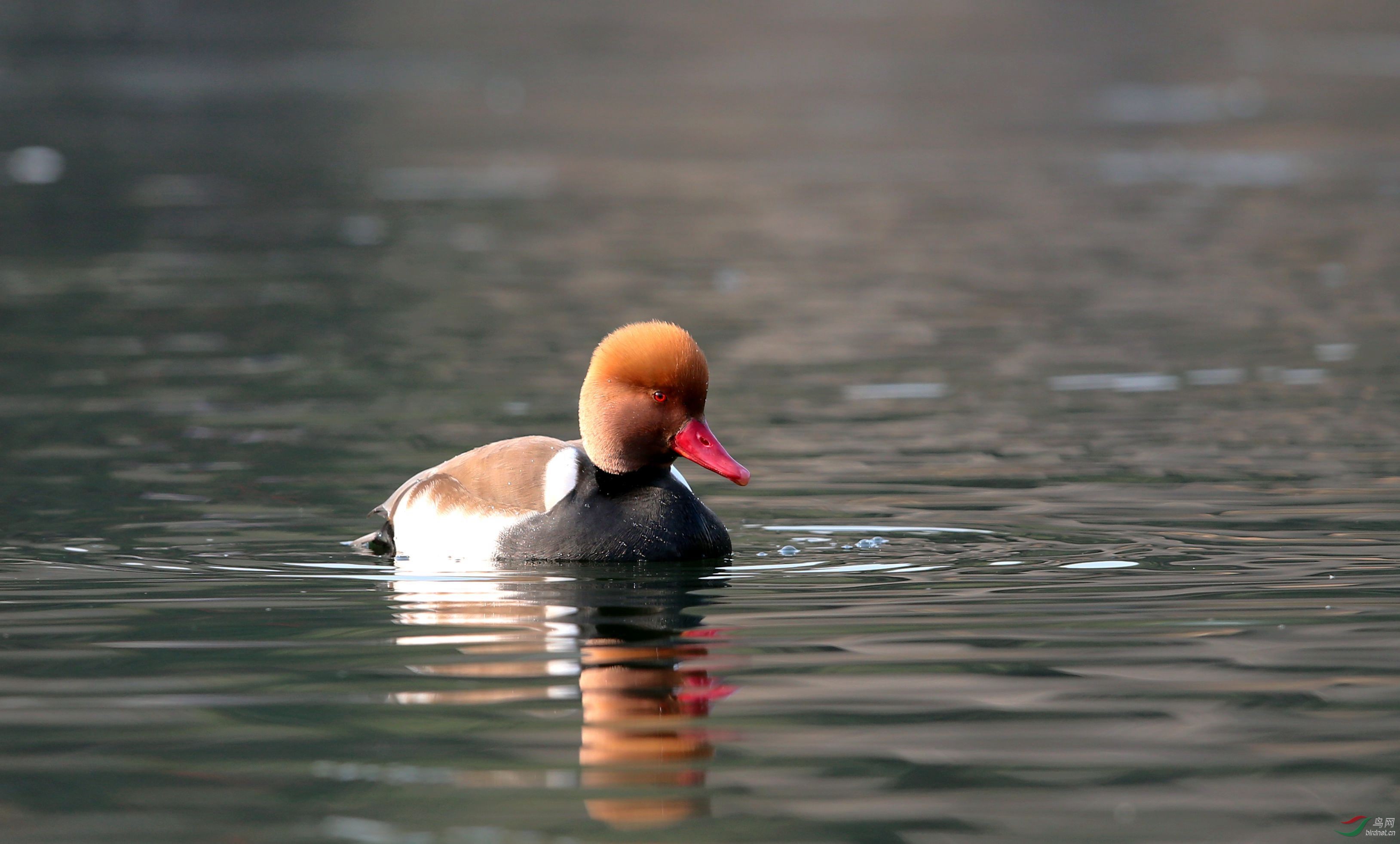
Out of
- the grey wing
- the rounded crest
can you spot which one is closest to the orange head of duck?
the rounded crest

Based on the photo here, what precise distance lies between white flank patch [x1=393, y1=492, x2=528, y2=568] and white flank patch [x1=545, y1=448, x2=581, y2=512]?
14 centimetres

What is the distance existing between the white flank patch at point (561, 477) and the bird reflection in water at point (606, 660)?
0.29 metres

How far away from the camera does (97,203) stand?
2523cm

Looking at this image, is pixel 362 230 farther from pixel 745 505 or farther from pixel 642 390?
pixel 642 390

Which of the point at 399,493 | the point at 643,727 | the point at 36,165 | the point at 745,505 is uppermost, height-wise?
the point at 36,165

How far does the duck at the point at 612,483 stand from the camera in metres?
7.95

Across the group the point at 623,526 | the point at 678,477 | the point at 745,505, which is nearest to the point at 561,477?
the point at 623,526

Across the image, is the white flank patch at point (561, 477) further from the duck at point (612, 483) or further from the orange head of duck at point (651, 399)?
the orange head of duck at point (651, 399)

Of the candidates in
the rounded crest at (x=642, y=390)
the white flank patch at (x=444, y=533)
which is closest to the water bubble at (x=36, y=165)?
the white flank patch at (x=444, y=533)

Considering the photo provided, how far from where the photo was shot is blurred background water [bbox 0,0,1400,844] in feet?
17.4

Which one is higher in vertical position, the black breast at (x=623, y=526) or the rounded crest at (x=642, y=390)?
the rounded crest at (x=642, y=390)

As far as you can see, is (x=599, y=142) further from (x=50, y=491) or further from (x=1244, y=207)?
(x=50, y=491)

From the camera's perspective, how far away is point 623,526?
8.05 m

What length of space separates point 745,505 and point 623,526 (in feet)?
5.31
